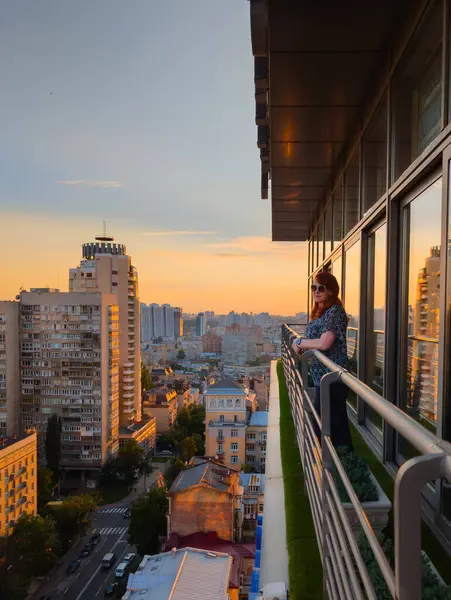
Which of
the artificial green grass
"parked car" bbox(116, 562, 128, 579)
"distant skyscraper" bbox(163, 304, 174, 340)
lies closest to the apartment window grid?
the artificial green grass

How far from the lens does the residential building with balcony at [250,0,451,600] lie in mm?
1256

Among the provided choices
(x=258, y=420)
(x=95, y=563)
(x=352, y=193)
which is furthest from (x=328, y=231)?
(x=258, y=420)

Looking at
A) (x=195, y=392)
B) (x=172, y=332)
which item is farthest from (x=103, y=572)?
(x=172, y=332)

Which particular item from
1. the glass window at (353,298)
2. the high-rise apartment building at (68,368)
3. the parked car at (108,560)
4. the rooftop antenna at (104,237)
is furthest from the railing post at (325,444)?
the rooftop antenna at (104,237)

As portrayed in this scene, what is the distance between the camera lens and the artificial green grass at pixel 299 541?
1998mm

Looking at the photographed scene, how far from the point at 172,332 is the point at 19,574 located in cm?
10997

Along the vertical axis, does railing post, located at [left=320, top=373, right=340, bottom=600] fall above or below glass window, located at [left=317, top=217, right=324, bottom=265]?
below

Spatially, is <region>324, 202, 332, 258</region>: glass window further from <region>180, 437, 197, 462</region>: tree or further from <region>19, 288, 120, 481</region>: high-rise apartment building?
<region>180, 437, 197, 462</region>: tree

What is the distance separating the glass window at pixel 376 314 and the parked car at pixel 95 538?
86.1 ft

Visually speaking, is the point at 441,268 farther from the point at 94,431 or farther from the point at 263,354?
the point at 263,354

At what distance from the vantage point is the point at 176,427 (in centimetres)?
4475

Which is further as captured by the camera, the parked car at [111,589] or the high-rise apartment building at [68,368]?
the high-rise apartment building at [68,368]

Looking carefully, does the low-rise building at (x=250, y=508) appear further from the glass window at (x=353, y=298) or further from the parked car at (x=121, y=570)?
the glass window at (x=353, y=298)

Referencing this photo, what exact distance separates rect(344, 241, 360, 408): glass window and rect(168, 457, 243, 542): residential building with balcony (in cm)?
1787
